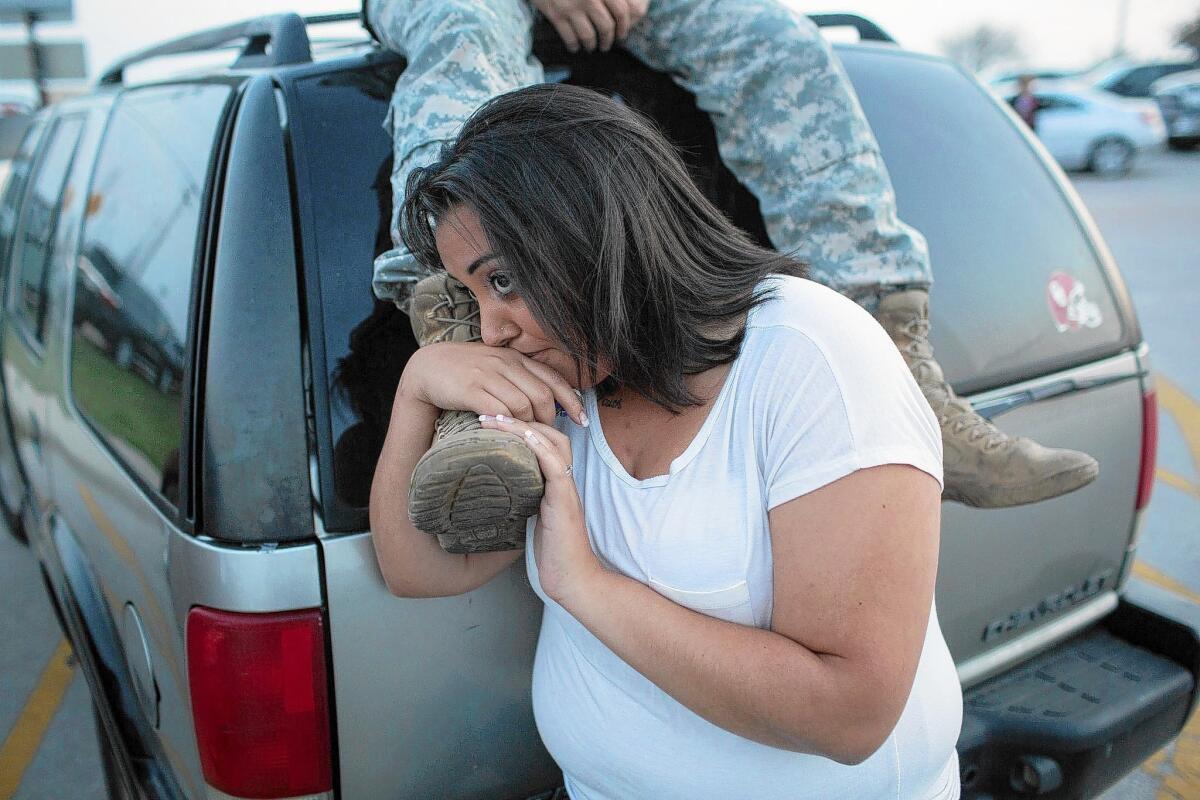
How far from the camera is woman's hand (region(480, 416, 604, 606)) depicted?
119 centimetres

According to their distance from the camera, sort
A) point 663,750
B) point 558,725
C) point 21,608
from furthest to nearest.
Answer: point 21,608 → point 558,725 → point 663,750

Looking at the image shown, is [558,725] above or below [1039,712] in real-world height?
above

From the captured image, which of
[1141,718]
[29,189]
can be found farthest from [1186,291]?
[29,189]

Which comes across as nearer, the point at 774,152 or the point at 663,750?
Result: the point at 663,750

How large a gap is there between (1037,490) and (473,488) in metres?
1.04

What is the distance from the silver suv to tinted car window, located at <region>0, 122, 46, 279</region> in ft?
3.87

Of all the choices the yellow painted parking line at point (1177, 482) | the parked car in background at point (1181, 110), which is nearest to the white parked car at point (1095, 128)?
the parked car in background at point (1181, 110)

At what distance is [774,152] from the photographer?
1828 millimetres

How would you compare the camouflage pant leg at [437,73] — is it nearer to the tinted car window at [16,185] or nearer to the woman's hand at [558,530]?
the woman's hand at [558,530]

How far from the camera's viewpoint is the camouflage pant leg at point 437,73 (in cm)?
150

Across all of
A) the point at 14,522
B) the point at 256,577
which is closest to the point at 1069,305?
the point at 256,577

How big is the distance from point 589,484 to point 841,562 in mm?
392

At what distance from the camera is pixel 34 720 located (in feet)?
10.4

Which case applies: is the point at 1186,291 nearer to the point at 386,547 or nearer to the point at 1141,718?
the point at 1141,718
